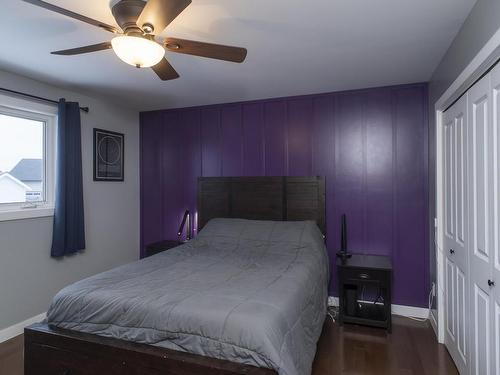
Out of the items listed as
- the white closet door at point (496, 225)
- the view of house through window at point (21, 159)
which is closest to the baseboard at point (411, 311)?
the white closet door at point (496, 225)

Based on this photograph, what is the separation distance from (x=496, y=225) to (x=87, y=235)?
361 centimetres

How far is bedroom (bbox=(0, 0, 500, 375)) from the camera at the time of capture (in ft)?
5.56

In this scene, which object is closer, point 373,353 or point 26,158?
point 373,353

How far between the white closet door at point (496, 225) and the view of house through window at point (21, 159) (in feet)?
11.9

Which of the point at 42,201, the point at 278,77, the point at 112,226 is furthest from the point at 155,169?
the point at 278,77

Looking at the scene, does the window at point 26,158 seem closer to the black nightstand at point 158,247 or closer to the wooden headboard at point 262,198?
the black nightstand at point 158,247

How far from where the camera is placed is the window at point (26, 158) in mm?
2840

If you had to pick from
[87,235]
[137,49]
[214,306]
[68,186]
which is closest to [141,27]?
[137,49]

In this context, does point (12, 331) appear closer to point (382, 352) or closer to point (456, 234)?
point (382, 352)

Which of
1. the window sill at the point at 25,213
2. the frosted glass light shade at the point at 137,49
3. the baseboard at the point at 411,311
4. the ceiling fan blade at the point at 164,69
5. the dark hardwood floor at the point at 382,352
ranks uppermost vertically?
the ceiling fan blade at the point at 164,69

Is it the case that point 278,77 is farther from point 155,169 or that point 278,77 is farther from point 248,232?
point 155,169

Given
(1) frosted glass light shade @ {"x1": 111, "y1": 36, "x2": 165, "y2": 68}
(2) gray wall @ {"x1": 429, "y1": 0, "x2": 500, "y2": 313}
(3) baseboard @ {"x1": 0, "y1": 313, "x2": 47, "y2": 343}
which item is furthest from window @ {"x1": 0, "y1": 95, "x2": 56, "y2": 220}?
(2) gray wall @ {"x1": 429, "y1": 0, "x2": 500, "y2": 313}

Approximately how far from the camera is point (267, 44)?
228 cm

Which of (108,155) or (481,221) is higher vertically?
(108,155)
